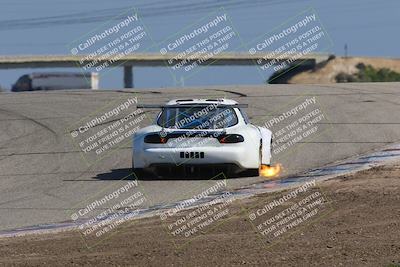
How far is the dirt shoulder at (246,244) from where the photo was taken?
9.52m

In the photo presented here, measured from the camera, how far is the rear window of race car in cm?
1742

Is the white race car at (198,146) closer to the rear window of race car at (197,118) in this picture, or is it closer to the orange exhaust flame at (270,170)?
the rear window of race car at (197,118)

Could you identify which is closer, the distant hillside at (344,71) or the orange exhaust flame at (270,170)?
the orange exhaust flame at (270,170)

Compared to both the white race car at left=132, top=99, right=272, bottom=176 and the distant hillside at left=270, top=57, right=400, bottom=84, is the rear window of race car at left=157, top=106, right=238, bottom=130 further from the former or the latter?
the distant hillside at left=270, top=57, right=400, bottom=84

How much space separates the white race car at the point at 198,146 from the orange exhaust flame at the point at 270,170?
23 cm

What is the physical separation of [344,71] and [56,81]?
111 ft

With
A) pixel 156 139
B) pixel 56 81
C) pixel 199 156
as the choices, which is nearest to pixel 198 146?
pixel 199 156

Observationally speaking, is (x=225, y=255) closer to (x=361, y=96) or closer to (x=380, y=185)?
(x=380, y=185)

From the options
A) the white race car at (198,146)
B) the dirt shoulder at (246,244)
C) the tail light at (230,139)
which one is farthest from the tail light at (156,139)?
the dirt shoulder at (246,244)

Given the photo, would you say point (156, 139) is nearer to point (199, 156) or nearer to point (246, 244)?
point (199, 156)

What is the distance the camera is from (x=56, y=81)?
9512cm

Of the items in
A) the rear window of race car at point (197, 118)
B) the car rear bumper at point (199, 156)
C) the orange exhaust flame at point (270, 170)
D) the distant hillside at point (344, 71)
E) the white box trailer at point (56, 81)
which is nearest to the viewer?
the car rear bumper at point (199, 156)

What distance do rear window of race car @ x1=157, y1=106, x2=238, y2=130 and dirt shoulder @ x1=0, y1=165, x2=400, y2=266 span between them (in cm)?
470

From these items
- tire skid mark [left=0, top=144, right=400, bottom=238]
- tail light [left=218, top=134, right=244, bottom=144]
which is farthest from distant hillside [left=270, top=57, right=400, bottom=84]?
tail light [left=218, top=134, right=244, bottom=144]
